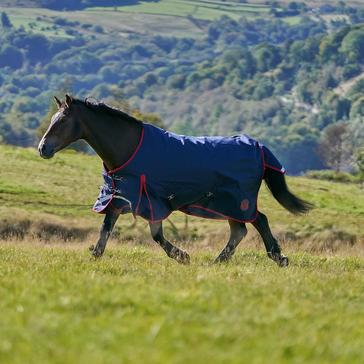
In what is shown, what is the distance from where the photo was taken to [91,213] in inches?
1155

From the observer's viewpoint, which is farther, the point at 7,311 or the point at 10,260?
the point at 10,260

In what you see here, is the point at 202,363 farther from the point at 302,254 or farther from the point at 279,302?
the point at 302,254

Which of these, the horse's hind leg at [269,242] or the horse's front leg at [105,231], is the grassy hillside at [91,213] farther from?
the horse's front leg at [105,231]

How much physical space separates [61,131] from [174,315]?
252 inches

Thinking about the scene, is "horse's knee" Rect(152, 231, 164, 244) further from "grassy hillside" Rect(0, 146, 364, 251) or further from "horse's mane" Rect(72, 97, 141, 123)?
"grassy hillside" Rect(0, 146, 364, 251)

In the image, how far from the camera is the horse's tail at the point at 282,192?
15.4 meters

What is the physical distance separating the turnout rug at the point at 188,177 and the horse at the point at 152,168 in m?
0.01

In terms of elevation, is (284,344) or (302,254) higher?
(284,344)

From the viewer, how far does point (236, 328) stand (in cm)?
759

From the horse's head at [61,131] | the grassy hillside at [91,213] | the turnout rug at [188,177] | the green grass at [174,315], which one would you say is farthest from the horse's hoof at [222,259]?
the grassy hillside at [91,213]

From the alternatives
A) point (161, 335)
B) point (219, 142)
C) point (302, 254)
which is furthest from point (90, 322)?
point (302, 254)

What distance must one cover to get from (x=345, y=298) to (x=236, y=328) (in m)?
2.52

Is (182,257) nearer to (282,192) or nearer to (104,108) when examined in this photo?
(104,108)

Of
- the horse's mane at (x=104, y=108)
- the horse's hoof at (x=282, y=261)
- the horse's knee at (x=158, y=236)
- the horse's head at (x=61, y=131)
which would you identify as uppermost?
the horse's mane at (x=104, y=108)
